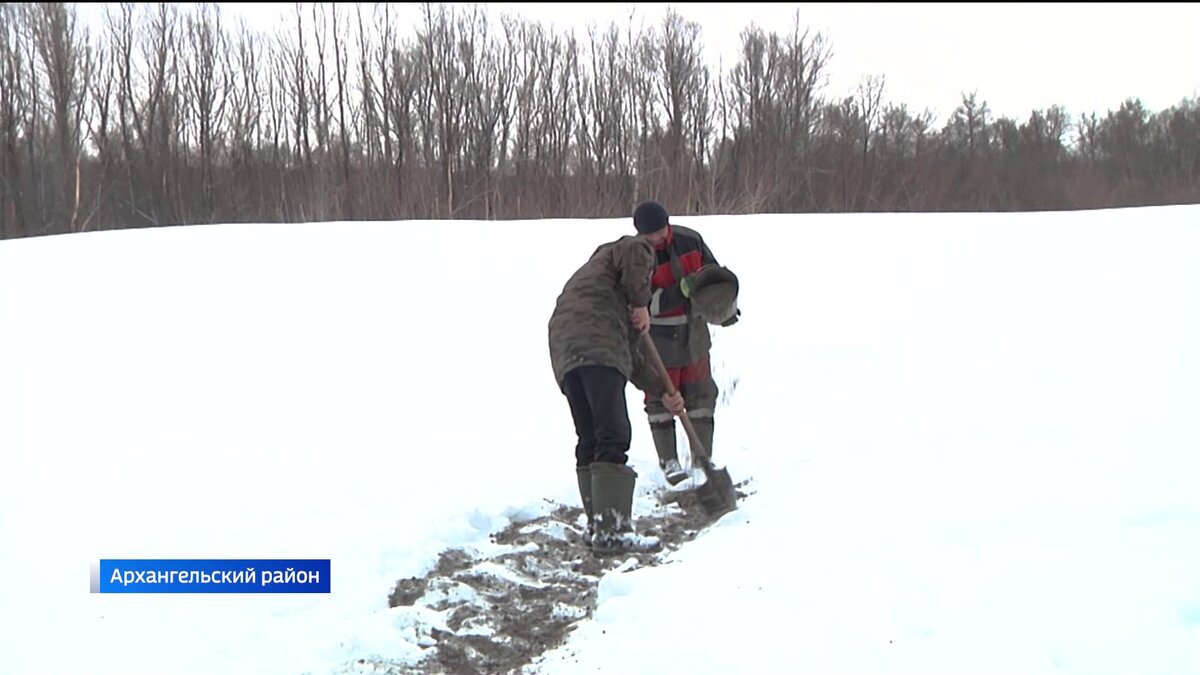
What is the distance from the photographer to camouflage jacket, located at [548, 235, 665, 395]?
4.00 meters

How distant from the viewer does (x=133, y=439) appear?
484 cm

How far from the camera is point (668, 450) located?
16.9 feet

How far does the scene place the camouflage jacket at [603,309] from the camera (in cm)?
400

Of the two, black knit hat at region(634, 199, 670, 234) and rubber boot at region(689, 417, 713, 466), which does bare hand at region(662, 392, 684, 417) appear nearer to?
rubber boot at region(689, 417, 713, 466)

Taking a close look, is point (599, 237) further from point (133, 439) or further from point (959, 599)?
point (959, 599)

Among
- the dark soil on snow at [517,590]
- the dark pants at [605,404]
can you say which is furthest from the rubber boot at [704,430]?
the dark pants at [605,404]

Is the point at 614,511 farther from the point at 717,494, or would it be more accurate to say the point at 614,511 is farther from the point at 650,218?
the point at 650,218

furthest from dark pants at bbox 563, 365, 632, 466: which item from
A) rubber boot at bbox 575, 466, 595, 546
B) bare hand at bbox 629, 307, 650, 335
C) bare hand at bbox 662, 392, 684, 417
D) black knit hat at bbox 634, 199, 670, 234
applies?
black knit hat at bbox 634, 199, 670, 234

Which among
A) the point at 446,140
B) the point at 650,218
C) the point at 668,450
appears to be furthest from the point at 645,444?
the point at 446,140

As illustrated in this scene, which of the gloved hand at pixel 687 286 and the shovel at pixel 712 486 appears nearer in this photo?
the shovel at pixel 712 486

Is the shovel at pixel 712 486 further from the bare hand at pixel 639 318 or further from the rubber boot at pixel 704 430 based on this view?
the rubber boot at pixel 704 430

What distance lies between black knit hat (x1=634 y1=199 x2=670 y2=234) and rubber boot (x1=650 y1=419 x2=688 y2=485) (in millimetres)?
1106

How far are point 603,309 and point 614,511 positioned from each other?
86cm

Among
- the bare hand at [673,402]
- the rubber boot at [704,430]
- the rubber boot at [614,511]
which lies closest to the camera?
the rubber boot at [614,511]
